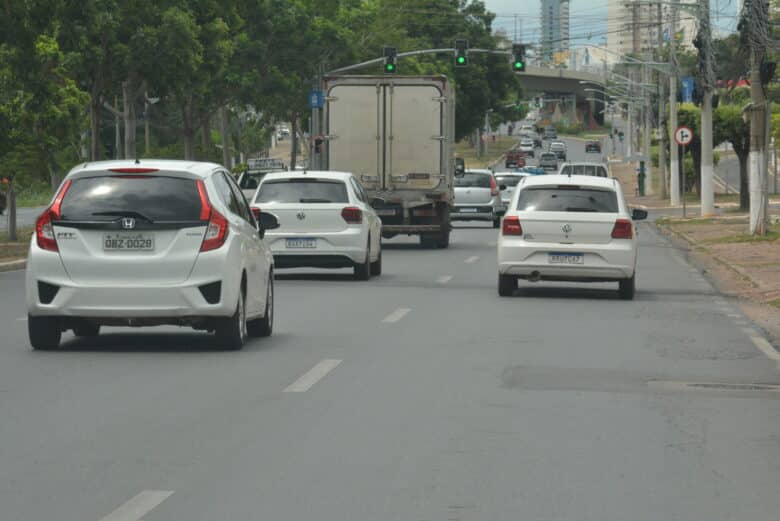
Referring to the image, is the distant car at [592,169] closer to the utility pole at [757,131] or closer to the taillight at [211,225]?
the utility pole at [757,131]

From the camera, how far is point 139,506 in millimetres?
7727

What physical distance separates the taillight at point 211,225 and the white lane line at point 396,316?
3865 millimetres

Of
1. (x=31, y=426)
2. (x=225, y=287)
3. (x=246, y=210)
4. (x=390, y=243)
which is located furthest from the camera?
(x=390, y=243)

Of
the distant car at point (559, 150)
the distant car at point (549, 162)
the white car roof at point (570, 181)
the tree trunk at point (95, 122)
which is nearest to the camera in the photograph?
the white car roof at point (570, 181)

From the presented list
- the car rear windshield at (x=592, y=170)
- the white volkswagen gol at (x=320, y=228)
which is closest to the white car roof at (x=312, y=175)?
the white volkswagen gol at (x=320, y=228)

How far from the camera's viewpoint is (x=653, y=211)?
6825 centimetres

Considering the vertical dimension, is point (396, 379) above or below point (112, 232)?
below

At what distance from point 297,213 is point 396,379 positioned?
12411mm

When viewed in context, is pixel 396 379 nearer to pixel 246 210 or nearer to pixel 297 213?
pixel 246 210

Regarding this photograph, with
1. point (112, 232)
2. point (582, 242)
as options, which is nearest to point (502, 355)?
point (112, 232)

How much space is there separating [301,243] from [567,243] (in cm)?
461

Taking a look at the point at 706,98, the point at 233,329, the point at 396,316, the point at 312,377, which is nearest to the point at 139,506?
the point at 312,377

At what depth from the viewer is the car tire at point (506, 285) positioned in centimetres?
2236

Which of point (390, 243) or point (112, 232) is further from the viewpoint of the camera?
point (390, 243)
